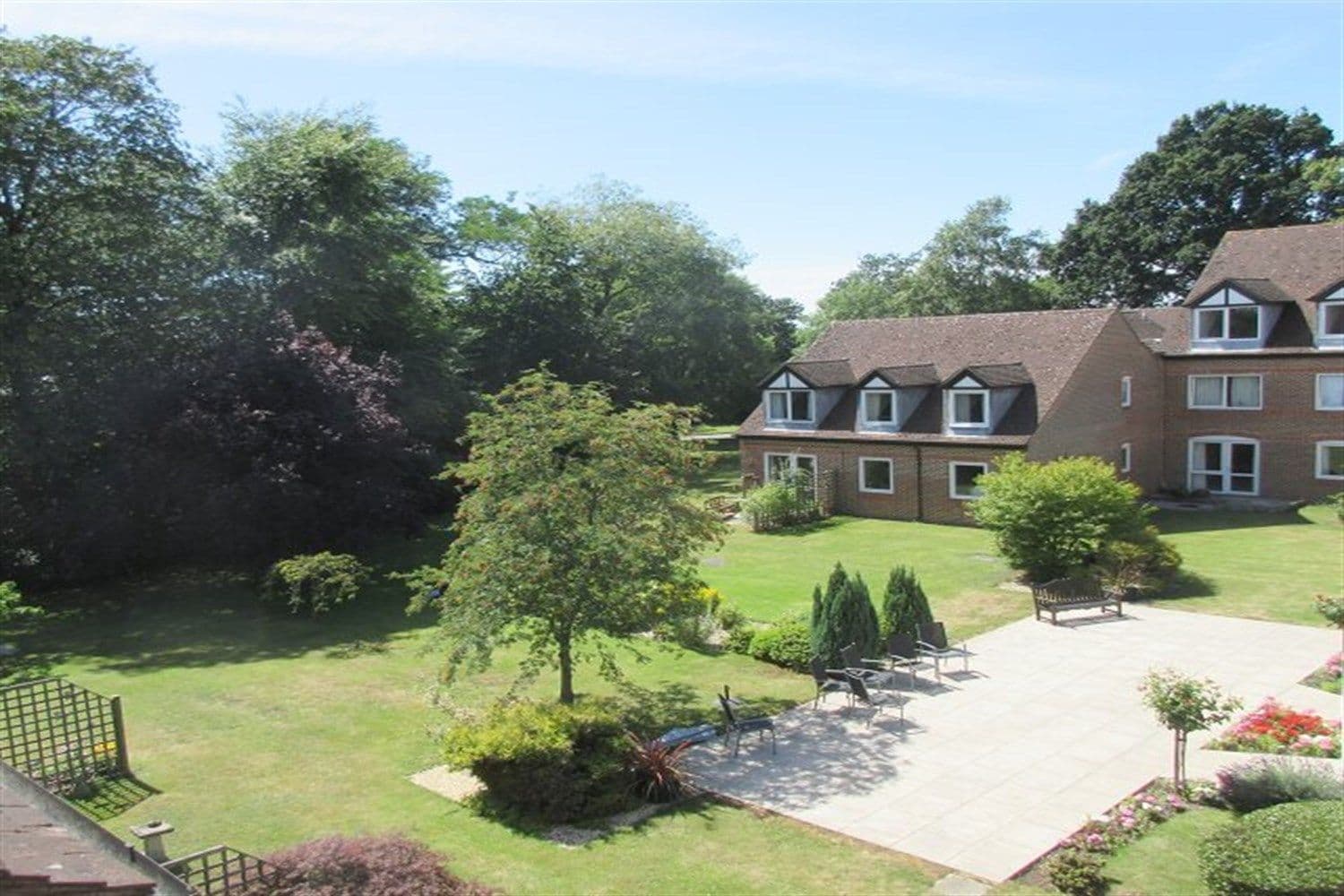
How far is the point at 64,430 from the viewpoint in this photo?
24953mm

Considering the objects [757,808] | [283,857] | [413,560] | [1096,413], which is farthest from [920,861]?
[1096,413]

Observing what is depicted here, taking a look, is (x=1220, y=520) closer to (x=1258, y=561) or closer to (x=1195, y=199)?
(x=1258, y=561)

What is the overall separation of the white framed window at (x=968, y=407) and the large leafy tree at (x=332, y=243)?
17.9 metres

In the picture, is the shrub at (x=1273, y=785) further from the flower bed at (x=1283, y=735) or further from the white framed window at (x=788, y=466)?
the white framed window at (x=788, y=466)

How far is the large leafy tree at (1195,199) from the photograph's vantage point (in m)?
50.5

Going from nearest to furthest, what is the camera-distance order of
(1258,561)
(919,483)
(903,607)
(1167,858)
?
(1167,858), (903,607), (1258,561), (919,483)

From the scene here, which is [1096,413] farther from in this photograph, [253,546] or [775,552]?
[253,546]

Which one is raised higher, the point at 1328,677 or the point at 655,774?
the point at 1328,677

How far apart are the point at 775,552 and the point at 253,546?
14.8 meters

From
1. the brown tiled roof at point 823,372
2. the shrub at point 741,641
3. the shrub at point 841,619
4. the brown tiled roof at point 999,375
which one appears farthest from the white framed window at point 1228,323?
the shrub at point 841,619

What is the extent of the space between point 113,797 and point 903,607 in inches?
516

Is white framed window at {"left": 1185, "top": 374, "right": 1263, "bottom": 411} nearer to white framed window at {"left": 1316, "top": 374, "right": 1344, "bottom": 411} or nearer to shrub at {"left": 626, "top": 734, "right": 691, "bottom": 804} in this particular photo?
white framed window at {"left": 1316, "top": 374, "right": 1344, "bottom": 411}

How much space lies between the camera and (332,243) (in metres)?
30.6

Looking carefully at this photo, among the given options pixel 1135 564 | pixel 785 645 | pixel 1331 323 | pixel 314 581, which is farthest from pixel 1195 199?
pixel 314 581
